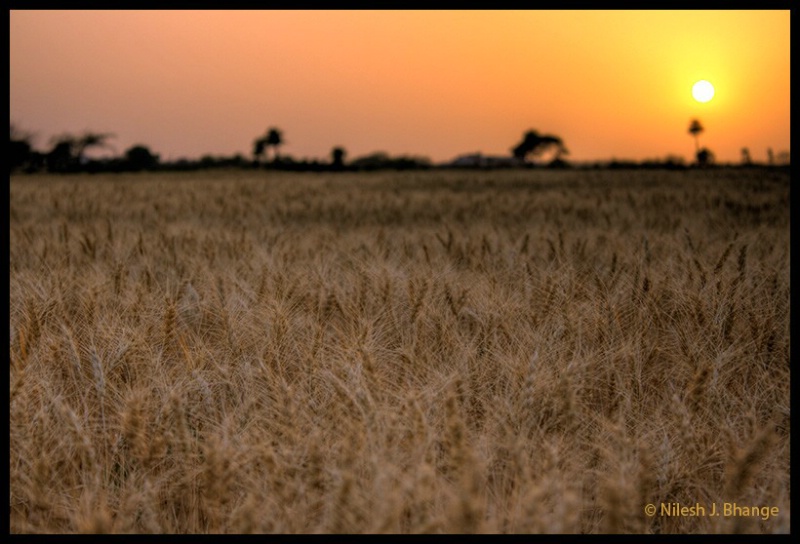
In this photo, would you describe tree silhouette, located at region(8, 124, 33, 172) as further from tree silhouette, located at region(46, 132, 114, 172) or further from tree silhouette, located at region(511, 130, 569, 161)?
tree silhouette, located at region(511, 130, 569, 161)

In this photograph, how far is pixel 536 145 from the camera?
63.0 m

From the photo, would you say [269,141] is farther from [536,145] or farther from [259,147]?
[536,145]

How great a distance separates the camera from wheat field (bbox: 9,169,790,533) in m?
1.25

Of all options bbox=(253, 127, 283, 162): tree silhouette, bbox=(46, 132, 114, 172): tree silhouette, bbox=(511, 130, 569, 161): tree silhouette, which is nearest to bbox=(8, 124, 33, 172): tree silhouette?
bbox=(46, 132, 114, 172): tree silhouette

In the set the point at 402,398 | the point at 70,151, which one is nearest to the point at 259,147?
the point at 70,151

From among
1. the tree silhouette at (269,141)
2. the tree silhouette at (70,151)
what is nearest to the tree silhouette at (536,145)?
the tree silhouette at (269,141)

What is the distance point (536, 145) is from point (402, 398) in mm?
64562

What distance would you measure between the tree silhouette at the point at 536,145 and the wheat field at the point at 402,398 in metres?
62.1

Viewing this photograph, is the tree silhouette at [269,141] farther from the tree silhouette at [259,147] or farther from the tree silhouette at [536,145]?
the tree silhouette at [536,145]

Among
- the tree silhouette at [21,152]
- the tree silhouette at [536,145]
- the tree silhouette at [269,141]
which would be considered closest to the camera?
the tree silhouette at [21,152]

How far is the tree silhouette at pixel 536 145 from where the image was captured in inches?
2464

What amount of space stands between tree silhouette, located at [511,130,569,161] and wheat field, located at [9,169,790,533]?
62.1 meters

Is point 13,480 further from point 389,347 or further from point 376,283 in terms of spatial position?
point 376,283
